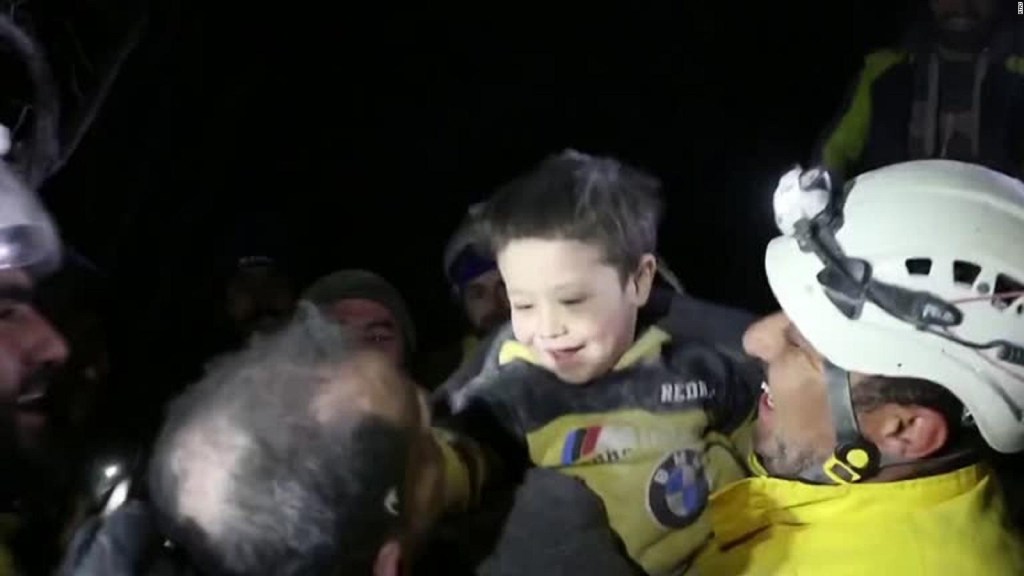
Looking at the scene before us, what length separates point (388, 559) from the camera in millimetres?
1312

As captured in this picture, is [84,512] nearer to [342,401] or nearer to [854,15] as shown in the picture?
[342,401]

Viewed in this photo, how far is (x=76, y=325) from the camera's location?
184cm

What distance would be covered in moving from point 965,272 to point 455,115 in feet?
3.04

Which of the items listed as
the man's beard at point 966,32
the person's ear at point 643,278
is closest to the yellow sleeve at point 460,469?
the person's ear at point 643,278

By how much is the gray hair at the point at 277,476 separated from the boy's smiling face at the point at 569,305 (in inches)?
12.3

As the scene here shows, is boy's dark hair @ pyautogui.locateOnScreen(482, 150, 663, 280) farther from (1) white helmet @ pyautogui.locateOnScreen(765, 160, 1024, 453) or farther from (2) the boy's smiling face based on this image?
(1) white helmet @ pyautogui.locateOnScreen(765, 160, 1024, 453)

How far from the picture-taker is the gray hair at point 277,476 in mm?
1246

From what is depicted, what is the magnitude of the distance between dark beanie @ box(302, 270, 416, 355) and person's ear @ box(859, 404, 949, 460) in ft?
2.11

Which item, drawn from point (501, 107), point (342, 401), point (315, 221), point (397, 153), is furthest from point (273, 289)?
point (342, 401)

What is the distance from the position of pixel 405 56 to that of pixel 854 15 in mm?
654

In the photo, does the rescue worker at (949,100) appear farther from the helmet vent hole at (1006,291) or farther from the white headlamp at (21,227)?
the white headlamp at (21,227)

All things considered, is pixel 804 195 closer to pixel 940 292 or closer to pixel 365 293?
pixel 940 292

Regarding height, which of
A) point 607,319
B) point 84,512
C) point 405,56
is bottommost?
point 84,512

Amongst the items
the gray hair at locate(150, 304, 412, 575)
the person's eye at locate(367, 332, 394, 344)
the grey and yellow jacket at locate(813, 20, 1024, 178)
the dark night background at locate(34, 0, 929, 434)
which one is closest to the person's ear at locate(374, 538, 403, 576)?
the gray hair at locate(150, 304, 412, 575)
